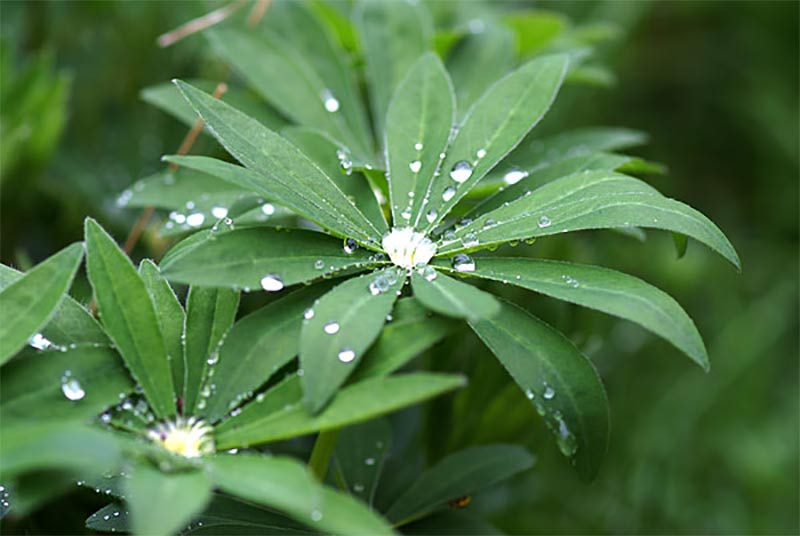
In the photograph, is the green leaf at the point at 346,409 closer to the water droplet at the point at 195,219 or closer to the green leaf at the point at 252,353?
the green leaf at the point at 252,353

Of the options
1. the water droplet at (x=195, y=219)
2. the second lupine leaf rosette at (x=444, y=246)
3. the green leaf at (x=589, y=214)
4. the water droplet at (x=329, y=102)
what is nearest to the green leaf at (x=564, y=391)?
the second lupine leaf rosette at (x=444, y=246)

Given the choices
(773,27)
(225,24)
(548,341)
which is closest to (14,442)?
(548,341)

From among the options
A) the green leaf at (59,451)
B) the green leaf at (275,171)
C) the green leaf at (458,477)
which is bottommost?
the green leaf at (59,451)

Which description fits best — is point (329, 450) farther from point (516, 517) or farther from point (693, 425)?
point (693, 425)

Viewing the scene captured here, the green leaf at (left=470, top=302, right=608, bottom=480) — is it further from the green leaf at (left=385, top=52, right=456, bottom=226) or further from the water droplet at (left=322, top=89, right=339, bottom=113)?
the water droplet at (left=322, top=89, right=339, bottom=113)

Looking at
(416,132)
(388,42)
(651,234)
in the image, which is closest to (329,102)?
(388,42)

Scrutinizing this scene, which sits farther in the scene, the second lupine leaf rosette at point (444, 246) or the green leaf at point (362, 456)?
the green leaf at point (362, 456)
